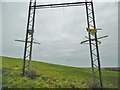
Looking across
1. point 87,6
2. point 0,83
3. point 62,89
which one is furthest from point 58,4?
point 0,83

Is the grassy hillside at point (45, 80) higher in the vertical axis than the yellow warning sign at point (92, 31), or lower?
lower

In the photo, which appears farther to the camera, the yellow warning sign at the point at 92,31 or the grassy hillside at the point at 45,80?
the grassy hillside at the point at 45,80

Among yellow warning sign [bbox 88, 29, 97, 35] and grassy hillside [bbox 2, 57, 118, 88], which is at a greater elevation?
yellow warning sign [bbox 88, 29, 97, 35]

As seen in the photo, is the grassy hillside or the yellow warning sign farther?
the grassy hillside

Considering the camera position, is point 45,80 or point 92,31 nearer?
point 92,31

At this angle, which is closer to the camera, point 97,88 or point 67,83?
point 97,88

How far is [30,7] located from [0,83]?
24.8 feet

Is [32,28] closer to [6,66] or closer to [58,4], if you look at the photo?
[58,4]

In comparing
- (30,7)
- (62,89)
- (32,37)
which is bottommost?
(62,89)

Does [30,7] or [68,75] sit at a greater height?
[30,7]

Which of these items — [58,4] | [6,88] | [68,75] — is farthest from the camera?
[68,75]

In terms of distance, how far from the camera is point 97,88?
22.7 meters

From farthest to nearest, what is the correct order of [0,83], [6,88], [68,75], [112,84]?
[68,75]
[112,84]
[0,83]
[6,88]

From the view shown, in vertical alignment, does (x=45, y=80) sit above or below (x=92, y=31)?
below
